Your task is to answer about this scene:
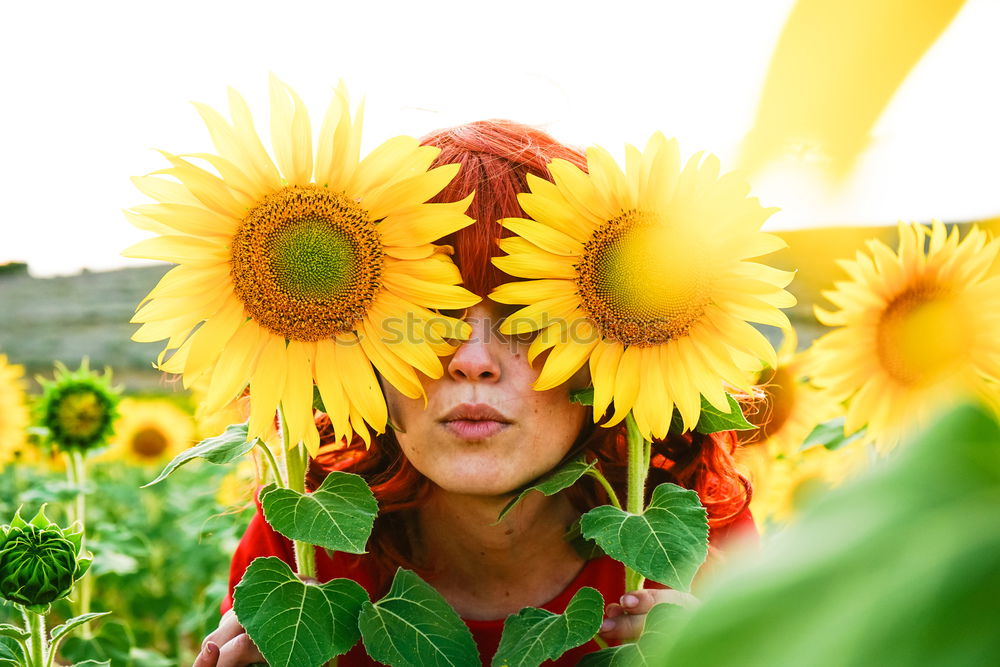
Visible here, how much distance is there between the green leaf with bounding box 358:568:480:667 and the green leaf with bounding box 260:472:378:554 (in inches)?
3.6

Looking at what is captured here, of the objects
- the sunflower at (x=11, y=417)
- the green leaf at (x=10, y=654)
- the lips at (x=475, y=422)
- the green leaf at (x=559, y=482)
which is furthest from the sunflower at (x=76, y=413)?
the green leaf at (x=559, y=482)

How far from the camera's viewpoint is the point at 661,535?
2.98ft

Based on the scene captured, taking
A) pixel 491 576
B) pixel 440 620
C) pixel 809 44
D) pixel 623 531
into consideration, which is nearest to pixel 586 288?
pixel 623 531

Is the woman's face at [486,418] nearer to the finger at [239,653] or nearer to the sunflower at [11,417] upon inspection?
the finger at [239,653]

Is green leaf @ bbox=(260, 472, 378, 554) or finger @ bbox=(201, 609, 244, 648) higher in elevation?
green leaf @ bbox=(260, 472, 378, 554)

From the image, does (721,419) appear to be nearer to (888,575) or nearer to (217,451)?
(217,451)

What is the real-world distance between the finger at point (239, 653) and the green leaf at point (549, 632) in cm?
26

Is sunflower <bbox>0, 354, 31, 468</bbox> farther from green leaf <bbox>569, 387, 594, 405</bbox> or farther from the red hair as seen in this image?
green leaf <bbox>569, 387, 594, 405</bbox>

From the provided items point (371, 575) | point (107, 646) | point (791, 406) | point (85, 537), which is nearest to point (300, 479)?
point (371, 575)

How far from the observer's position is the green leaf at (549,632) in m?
0.90

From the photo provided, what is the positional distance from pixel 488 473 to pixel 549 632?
241 millimetres

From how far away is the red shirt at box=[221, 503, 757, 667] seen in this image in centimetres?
140

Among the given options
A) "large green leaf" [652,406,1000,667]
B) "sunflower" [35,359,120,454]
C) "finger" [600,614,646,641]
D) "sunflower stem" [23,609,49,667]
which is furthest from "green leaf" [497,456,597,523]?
"sunflower" [35,359,120,454]

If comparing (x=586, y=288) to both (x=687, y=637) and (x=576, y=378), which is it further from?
(x=687, y=637)
